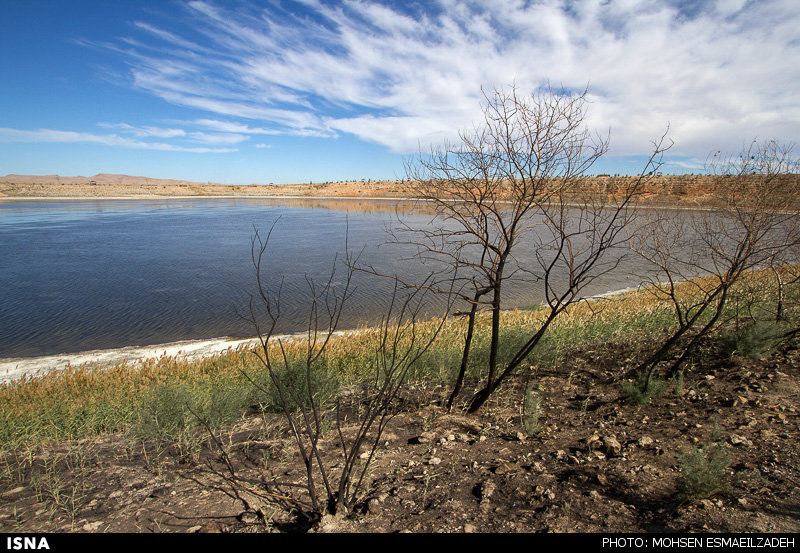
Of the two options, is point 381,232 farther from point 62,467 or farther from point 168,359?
point 62,467

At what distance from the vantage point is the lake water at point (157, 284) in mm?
12289

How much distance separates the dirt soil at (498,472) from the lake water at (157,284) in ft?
8.76

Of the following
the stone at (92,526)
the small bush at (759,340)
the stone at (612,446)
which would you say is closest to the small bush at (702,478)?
the stone at (612,446)

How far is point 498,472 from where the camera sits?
3742 mm

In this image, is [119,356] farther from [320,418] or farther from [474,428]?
[474,428]

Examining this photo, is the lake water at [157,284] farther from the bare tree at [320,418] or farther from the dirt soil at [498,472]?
the dirt soil at [498,472]

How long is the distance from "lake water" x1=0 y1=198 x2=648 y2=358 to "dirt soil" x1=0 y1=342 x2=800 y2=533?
2669 millimetres

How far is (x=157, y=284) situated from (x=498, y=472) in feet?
58.7

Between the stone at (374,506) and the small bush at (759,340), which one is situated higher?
the small bush at (759,340)

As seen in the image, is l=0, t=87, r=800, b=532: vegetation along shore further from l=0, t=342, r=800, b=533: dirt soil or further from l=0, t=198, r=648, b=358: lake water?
l=0, t=198, r=648, b=358: lake water

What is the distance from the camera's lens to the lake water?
12289 millimetres
